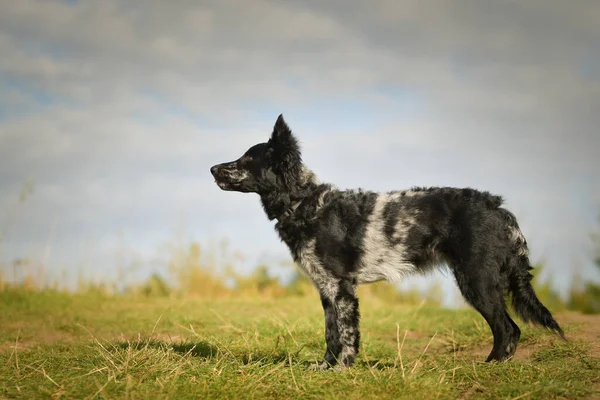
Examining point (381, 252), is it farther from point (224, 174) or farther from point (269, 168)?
point (224, 174)

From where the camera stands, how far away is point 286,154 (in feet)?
19.0

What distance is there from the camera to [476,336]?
23.7 ft

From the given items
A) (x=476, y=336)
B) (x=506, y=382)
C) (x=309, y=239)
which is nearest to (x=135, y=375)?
(x=309, y=239)

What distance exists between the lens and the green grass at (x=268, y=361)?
445 cm

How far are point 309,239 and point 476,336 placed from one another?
2.94 meters

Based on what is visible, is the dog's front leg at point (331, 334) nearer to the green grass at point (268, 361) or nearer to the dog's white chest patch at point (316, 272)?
the dog's white chest patch at point (316, 272)

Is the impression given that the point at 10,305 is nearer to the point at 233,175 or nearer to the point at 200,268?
the point at 200,268

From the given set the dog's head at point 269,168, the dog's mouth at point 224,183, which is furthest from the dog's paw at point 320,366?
the dog's mouth at point 224,183

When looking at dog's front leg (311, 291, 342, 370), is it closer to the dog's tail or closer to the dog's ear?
the dog's ear

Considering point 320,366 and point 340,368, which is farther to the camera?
point 320,366

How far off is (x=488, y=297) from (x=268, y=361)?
2215mm

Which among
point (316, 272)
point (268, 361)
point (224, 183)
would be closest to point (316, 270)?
point (316, 272)

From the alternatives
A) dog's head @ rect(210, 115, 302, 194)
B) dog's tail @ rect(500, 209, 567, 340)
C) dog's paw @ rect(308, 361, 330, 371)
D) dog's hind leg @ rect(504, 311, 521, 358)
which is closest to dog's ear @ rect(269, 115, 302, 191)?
dog's head @ rect(210, 115, 302, 194)

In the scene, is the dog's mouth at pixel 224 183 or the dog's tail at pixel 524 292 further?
the dog's mouth at pixel 224 183
